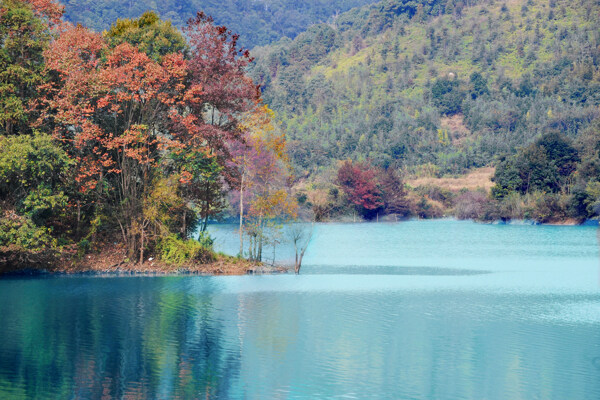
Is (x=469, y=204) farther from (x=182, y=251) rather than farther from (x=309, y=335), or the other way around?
(x=309, y=335)

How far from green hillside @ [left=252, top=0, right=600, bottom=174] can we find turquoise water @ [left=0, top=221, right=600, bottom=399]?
7063 centimetres

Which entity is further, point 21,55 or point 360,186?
point 360,186

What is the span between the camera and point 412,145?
102m

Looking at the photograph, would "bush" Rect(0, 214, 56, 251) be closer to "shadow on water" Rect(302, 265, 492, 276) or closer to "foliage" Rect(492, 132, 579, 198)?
"shadow on water" Rect(302, 265, 492, 276)

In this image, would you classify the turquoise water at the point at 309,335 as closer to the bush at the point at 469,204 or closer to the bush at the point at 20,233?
the bush at the point at 20,233

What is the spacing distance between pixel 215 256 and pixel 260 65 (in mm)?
116592

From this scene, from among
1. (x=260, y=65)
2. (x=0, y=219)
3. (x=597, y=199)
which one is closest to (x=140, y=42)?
(x=0, y=219)

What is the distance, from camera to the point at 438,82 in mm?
117375

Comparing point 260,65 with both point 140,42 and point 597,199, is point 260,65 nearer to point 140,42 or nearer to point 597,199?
point 597,199

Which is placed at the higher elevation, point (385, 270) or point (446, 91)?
point (446, 91)

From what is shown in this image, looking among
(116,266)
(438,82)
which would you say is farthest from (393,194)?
(116,266)

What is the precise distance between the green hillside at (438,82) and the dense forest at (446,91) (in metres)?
0.23

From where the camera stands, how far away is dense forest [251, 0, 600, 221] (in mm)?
94625

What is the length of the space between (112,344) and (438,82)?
108 metres
